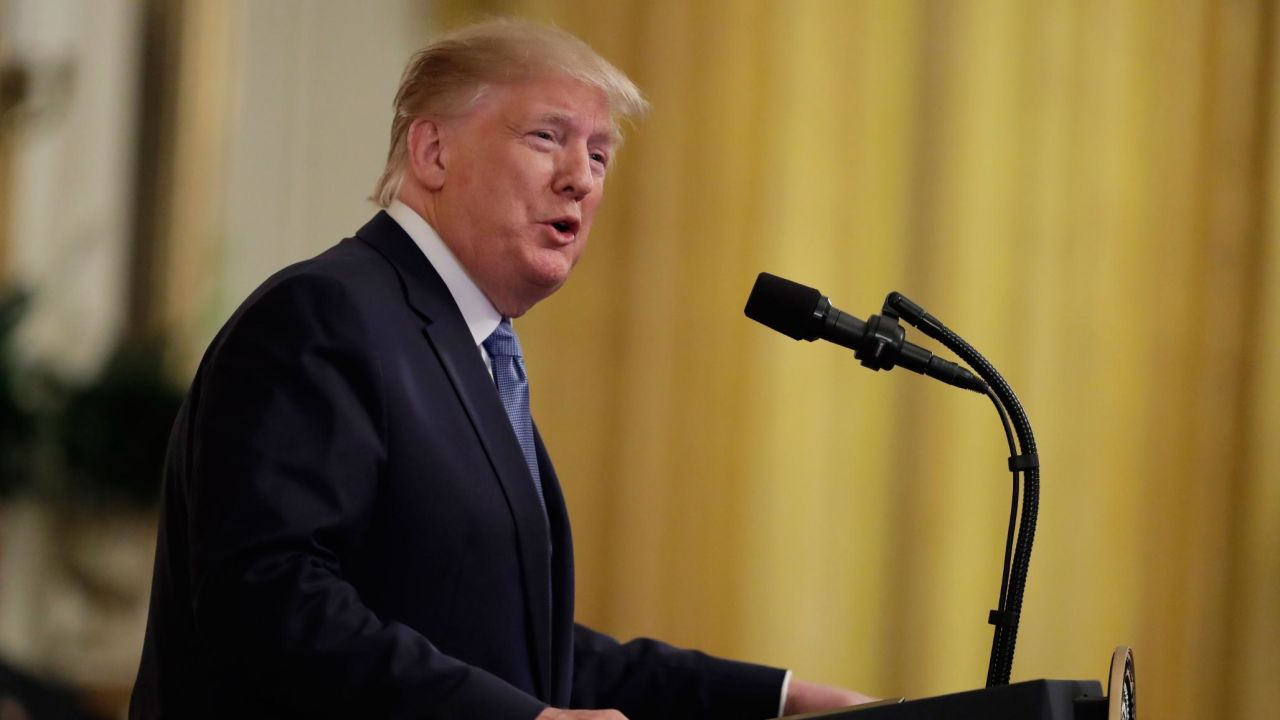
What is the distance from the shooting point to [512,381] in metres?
1.56

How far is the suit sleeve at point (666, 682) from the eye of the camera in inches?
62.5

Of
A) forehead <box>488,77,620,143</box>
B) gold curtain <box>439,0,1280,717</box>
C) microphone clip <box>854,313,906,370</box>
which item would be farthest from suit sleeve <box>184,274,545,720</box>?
gold curtain <box>439,0,1280,717</box>

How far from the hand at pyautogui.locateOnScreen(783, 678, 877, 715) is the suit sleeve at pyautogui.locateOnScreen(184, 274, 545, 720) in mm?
497

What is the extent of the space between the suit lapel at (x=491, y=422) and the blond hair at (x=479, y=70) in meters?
0.19

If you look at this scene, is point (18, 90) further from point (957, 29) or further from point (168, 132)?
point (957, 29)

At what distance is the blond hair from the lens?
61.4 inches

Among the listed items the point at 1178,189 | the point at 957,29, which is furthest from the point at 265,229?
the point at 1178,189

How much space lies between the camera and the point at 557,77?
5.12 ft

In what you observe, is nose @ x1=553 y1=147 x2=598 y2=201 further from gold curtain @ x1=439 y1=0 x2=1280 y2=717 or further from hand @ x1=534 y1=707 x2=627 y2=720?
gold curtain @ x1=439 y1=0 x2=1280 y2=717

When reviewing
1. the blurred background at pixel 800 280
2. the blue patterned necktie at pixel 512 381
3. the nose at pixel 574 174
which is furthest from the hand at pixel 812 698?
the blurred background at pixel 800 280

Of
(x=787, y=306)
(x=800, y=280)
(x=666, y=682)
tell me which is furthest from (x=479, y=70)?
(x=800, y=280)

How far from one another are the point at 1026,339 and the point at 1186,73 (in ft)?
2.40

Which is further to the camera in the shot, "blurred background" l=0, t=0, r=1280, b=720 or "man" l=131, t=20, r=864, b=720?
"blurred background" l=0, t=0, r=1280, b=720

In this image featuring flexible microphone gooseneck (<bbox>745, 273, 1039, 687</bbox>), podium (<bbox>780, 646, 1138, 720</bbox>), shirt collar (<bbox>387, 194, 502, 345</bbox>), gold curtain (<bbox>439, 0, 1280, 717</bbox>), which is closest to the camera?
podium (<bbox>780, 646, 1138, 720</bbox>)
